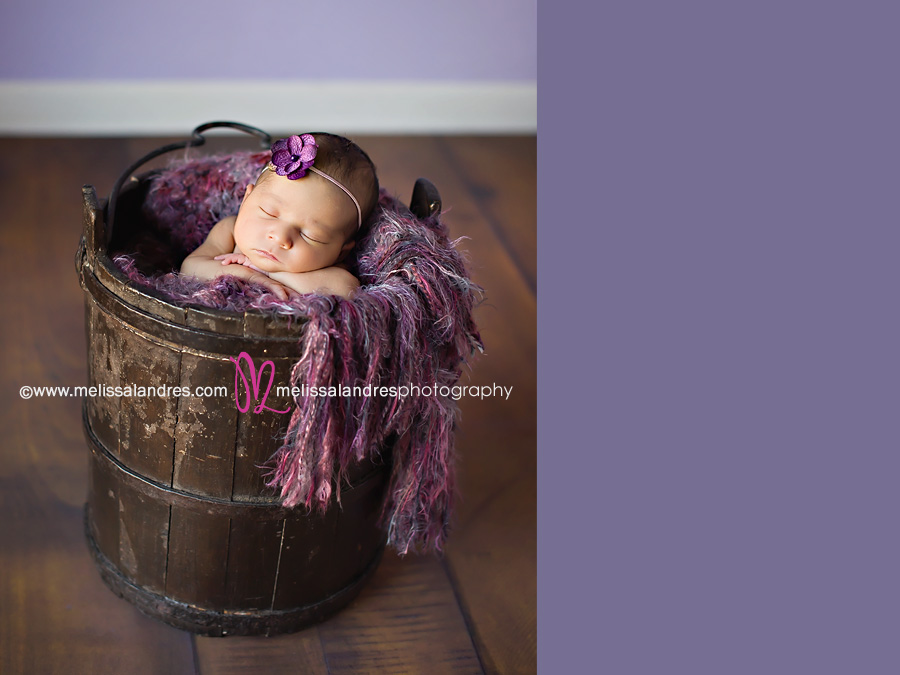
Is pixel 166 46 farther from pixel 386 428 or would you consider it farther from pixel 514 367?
pixel 386 428

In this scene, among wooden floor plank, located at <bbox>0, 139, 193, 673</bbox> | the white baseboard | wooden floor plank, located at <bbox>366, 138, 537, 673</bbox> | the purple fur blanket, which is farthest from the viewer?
the white baseboard

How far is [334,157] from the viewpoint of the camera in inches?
57.3

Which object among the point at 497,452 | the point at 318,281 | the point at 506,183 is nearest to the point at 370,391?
the point at 318,281

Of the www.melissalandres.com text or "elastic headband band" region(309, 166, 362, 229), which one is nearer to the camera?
the www.melissalandres.com text

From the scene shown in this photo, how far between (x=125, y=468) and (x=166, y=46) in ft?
6.19

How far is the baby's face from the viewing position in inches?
56.3

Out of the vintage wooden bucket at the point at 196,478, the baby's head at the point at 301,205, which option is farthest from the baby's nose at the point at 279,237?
the vintage wooden bucket at the point at 196,478

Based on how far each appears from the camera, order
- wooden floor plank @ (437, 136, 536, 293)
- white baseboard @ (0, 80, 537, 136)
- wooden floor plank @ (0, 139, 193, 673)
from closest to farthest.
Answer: wooden floor plank @ (0, 139, 193, 673) < wooden floor plank @ (437, 136, 536, 293) < white baseboard @ (0, 80, 537, 136)

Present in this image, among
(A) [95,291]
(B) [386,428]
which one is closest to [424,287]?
(B) [386,428]

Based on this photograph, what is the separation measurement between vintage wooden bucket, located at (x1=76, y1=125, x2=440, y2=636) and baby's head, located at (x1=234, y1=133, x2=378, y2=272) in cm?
20

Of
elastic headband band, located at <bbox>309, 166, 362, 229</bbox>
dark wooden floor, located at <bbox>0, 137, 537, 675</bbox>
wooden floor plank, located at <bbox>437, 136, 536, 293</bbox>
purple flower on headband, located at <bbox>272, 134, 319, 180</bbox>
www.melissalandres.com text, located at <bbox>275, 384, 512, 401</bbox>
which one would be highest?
purple flower on headband, located at <bbox>272, 134, 319, 180</bbox>

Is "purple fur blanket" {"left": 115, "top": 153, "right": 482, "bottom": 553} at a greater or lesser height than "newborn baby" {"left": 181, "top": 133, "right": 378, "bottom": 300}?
lesser

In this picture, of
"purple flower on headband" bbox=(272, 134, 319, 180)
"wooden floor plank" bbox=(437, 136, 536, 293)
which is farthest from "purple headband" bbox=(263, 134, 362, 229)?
"wooden floor plank" bbox=(437, 136, 536, 293)

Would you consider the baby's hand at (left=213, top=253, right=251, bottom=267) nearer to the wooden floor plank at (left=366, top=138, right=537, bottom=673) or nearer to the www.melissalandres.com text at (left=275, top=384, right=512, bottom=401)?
the www.melissalandres.com text at (left=275, top=384, right=512, bottom=401)
